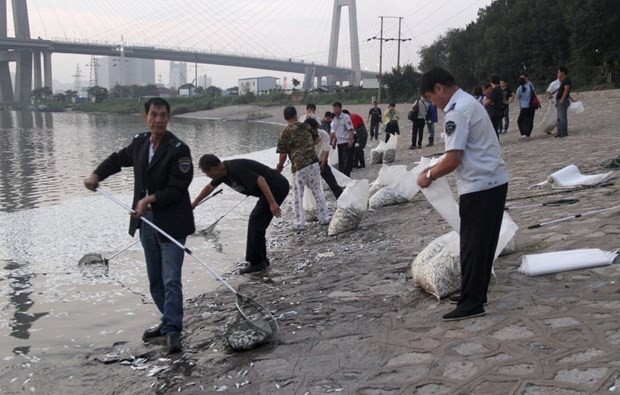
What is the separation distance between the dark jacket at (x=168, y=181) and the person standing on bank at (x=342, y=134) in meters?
8.42

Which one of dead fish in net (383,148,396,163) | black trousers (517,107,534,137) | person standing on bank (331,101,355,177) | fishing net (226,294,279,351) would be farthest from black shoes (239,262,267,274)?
black trousers (517,107,534,137)

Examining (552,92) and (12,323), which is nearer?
(12,323)

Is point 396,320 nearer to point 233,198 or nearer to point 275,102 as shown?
point 233,198

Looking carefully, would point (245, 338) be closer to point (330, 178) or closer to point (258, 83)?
point (330, 178)

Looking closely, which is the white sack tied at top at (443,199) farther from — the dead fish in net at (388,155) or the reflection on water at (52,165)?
the dead fish in net at (388,155)

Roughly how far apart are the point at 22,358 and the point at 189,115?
85.9 metres

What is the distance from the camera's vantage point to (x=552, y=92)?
13844mm

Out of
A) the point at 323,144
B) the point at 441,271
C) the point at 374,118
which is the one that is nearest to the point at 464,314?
the point at 441,271

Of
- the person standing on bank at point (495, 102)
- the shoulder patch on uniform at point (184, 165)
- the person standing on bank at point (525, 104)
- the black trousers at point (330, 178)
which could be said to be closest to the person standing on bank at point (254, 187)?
the shoulder patch on uniform at point (184, 165)

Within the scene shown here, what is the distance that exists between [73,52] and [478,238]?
9959 cm

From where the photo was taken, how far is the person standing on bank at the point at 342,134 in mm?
12992

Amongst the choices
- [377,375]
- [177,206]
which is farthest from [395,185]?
[377,375]

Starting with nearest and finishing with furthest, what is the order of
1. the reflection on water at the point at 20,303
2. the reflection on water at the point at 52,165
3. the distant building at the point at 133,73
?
the reflection on water at the point at 20,303 → the reflection on water at the point at 52,165 → the distant building at the point at 133,73

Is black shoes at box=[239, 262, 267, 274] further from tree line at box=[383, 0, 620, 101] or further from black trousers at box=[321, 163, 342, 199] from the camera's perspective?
tree line at box=[383, 0, 620, 101]
